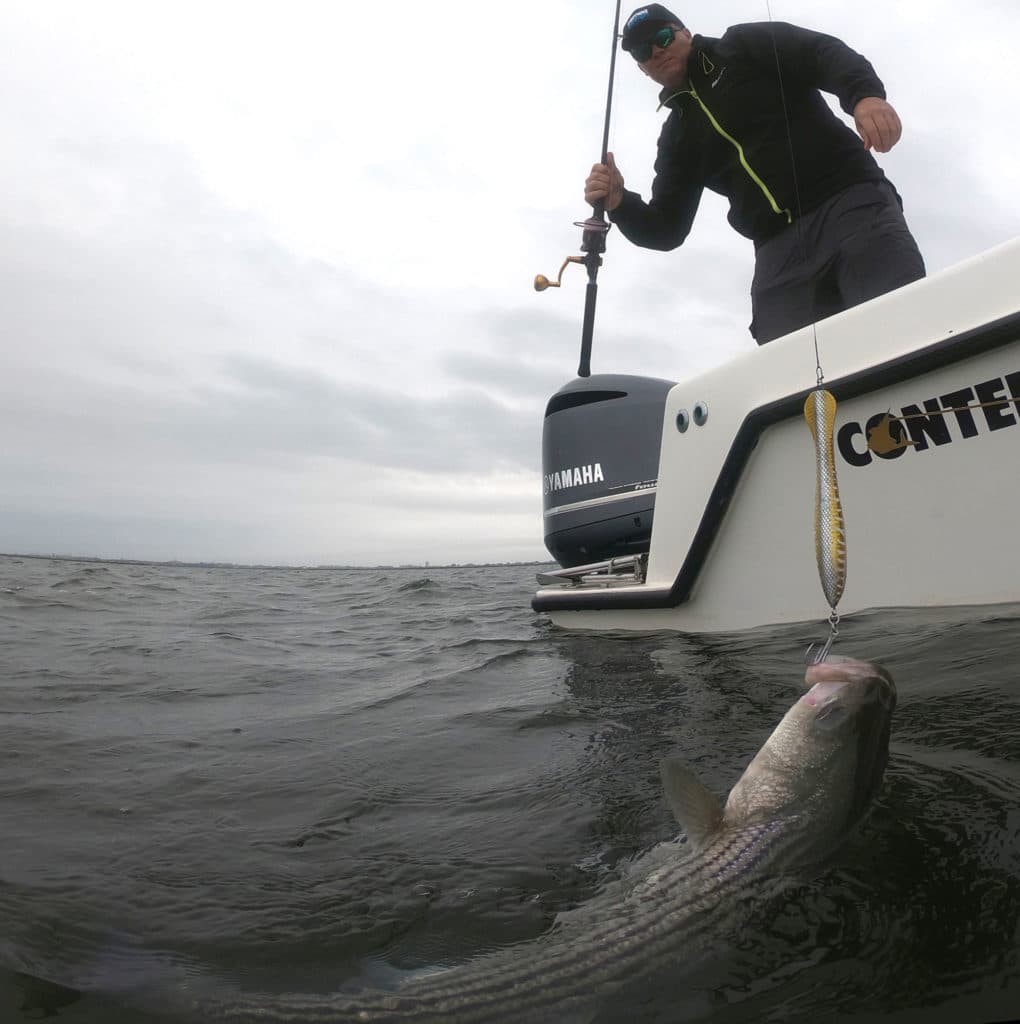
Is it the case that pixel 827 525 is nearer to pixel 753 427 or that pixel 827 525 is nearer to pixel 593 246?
pixel 753 427

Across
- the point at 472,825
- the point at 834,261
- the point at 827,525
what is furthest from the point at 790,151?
the point at 472,825

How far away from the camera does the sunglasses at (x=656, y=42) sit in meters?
3.99

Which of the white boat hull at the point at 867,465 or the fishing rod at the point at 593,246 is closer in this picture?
the white boat hull at the point at 867,465

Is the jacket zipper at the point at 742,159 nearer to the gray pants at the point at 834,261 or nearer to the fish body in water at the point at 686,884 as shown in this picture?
the gray pants at the point at 834,261

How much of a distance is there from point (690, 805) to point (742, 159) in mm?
3233

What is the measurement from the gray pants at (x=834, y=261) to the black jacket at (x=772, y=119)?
9 cm

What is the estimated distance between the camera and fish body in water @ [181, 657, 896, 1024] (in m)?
1.41

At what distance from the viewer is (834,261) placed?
3650 mm

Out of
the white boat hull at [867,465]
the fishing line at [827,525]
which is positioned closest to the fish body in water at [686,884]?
the fishing line at [827,525]

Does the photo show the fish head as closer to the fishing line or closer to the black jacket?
the fishing line

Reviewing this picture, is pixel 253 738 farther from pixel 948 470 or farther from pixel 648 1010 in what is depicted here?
pixel 948 470

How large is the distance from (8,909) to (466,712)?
2.05 metres

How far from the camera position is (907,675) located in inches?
115

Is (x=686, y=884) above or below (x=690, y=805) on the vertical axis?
below
